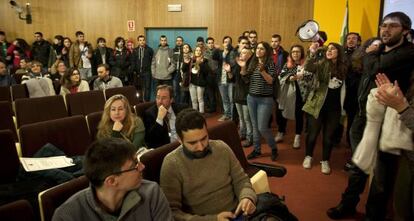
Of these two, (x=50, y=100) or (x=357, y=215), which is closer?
(x=357, y=215)

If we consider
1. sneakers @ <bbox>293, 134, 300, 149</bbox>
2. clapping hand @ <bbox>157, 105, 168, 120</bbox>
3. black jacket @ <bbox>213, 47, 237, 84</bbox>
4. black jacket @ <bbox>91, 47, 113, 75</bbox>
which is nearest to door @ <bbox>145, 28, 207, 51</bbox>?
black jacket @ <bbox>91, 47, 113, 75</bbox>

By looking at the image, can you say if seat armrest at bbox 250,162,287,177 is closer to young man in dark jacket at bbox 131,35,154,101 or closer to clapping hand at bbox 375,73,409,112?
clapping hand at bbox 375,73,409,112

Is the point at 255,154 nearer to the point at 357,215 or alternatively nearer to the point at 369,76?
the point at 357,215

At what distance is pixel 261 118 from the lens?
3859mm

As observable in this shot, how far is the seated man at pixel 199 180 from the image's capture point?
5.78 ft

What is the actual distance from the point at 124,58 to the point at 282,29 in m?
3.59

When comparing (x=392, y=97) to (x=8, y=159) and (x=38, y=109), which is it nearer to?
(x=8, y=159)

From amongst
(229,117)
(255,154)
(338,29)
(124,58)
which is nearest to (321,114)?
(255,154)

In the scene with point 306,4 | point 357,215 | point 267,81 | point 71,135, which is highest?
point 306,4

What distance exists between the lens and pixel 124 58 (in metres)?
7.54

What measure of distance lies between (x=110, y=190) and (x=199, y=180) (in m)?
0.58

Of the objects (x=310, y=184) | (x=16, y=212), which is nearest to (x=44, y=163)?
(x=16, y=212)

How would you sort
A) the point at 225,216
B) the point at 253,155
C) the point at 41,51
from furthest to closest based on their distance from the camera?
1. the point at 41,51
2. the point at 253,155
3. the point at 225,216

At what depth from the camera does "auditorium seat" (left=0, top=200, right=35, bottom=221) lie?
4.25ft
